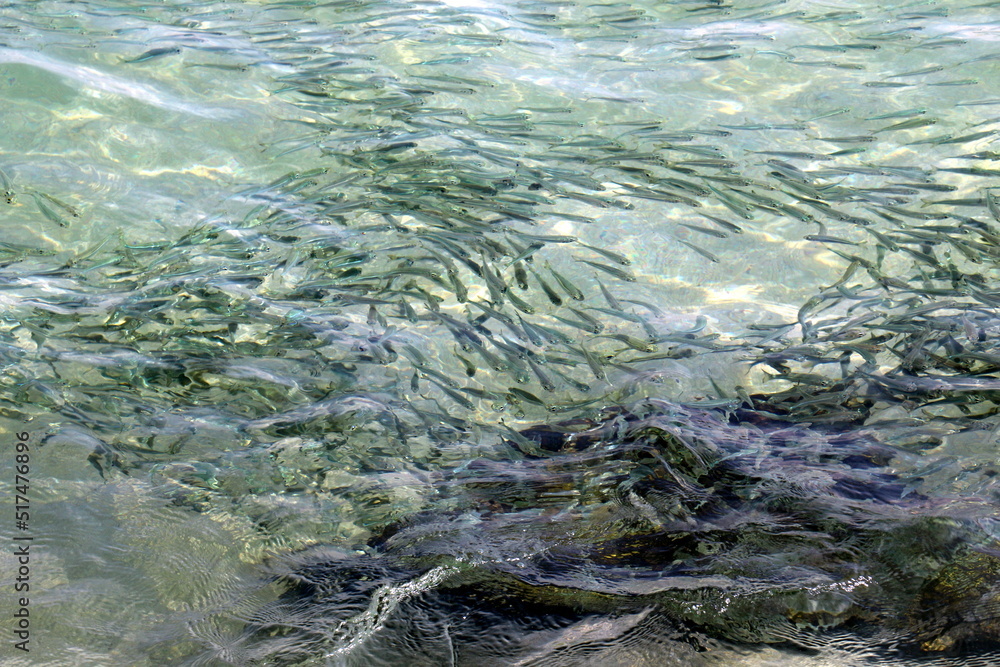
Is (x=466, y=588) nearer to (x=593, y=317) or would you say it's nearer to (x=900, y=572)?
(x=900, y=572)

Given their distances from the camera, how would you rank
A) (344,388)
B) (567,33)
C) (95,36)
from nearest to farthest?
(344,388)
(95,36)
(567,33)

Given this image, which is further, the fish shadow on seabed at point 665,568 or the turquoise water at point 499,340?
the turquoise water at point 499,340

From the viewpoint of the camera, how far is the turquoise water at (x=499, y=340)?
3.10 meters

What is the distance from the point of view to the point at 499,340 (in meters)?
4.94

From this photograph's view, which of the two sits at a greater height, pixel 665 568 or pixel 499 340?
pixel 499 340

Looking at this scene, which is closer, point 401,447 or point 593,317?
point 401,447

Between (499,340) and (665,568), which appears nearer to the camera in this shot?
(665,568)

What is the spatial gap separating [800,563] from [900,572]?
1.21 ft

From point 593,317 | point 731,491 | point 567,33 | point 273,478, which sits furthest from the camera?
point 567,33

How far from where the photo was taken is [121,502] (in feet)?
12.4

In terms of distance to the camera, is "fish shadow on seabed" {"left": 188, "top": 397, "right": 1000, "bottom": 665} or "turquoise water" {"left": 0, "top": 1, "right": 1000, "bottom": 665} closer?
"fish shadow on seabed" {"left": 188, "top": 397, "right": 1000, "bottom": 665}

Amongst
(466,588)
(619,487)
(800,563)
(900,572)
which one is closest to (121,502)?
(466,588)

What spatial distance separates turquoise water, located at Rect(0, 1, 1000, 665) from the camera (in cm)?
310

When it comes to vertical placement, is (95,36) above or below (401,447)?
above
